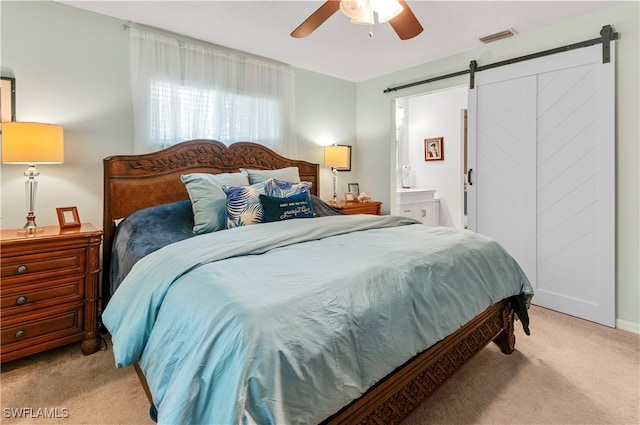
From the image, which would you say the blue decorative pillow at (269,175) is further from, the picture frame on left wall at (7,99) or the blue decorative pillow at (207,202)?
the picture frame on left wall at (7,99)

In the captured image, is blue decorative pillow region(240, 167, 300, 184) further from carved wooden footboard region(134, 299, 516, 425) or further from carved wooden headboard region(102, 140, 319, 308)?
carved wooden footboard region(134, 299, 516, 425)

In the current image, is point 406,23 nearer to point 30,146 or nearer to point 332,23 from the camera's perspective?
point 332,23

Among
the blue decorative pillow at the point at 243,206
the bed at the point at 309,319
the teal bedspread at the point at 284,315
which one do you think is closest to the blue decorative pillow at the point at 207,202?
the blue decorative pillow at the point at 243,206

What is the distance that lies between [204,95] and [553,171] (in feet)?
10.3

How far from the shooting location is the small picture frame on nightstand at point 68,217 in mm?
2219

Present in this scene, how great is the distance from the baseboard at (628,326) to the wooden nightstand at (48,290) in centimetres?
378

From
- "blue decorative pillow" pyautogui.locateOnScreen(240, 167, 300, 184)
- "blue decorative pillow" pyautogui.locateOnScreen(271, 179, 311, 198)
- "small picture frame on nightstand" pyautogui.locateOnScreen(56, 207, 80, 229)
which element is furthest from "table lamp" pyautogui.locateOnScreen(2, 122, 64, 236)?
"blue decorative pillow" pyautogui.locateOnScreen(271, 179, 311, 198)

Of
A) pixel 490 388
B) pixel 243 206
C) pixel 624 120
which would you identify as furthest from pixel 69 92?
pixel 624 120

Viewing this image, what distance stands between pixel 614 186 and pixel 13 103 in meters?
4.35

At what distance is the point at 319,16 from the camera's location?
1.90m

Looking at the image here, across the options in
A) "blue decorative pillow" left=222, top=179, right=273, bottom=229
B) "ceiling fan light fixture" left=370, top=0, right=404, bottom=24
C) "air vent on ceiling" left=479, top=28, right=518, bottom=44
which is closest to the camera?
"ceiling fan light fixture" left=370, top=0, right=404, bottom=24

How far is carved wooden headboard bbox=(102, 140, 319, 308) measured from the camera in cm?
251

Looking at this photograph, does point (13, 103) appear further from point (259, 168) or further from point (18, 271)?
point (259, 168)

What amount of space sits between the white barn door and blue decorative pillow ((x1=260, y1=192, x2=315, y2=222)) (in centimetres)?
186
